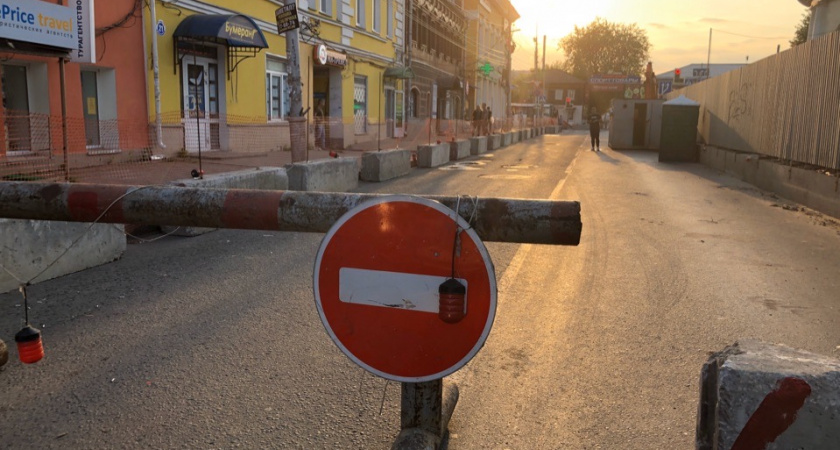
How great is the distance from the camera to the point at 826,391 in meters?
1.89

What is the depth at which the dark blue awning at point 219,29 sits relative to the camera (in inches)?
633

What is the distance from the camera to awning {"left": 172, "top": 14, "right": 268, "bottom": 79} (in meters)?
16.1

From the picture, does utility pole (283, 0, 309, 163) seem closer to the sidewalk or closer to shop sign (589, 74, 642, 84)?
the sidewalk

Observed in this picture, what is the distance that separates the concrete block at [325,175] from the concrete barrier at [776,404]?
9.44 metres

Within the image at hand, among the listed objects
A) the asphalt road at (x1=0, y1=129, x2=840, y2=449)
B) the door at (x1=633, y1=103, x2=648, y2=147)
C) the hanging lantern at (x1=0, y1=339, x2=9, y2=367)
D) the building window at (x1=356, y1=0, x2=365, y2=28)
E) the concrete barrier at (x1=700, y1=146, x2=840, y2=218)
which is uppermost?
the building window at (x1=356, y1=0, x2=365, y2=28)

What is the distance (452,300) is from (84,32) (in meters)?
12.7

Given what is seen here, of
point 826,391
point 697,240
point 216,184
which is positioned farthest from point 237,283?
point 697,240

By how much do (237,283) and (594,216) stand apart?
6.26 metres

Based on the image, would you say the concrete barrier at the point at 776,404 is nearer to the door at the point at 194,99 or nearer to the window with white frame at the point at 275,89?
the door at the point at 194,99

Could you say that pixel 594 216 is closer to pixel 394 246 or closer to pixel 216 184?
pixel 216 184

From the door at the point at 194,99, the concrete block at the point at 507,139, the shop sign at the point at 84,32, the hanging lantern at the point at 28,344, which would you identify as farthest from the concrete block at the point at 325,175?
the concrete block at the point at 507,139

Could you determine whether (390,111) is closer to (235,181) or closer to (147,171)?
(147,171)

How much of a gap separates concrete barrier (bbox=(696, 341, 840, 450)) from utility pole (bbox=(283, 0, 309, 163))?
1240cm

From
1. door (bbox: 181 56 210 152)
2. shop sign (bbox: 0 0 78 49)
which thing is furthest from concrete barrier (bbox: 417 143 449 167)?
shop sign (bbox: 0 0 78 49)
